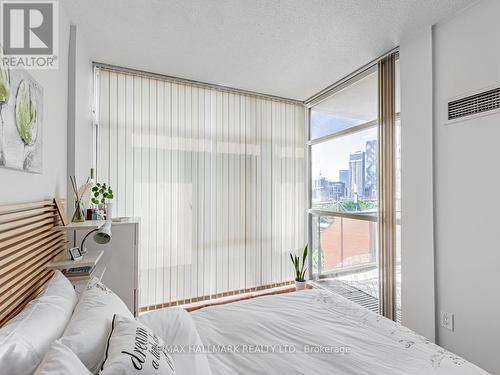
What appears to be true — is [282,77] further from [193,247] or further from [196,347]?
[196,347]

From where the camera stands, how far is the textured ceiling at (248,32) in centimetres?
196

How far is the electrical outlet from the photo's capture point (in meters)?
2.08

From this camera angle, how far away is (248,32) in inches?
89.7

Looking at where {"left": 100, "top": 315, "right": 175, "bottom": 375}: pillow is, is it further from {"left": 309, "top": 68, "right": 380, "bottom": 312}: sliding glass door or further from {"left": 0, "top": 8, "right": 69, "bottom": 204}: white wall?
{"left": 309, "top": 68, "right": 380, "bottom": 312}: sliding glass door

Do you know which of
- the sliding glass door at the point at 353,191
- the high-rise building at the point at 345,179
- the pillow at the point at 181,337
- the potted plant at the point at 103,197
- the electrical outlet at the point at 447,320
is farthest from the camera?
the high-rise building at the point at 345,179

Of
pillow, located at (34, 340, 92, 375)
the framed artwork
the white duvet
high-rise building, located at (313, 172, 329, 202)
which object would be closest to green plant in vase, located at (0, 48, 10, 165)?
the framed artwork

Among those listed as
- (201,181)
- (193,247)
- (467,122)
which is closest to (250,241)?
(193,247)

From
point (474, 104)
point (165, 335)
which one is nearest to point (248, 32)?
point (474, 104)

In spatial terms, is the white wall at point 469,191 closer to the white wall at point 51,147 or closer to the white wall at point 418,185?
the white wall at point 418,185

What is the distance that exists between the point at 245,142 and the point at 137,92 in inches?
55.8

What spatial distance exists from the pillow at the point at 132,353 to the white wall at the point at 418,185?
7.13 feet

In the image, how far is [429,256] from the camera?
220cm

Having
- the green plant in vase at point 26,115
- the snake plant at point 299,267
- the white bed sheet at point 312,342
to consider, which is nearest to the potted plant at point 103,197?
the green plant in vase at point 26,115

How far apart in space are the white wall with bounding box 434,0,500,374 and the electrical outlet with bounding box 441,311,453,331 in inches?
1.4
